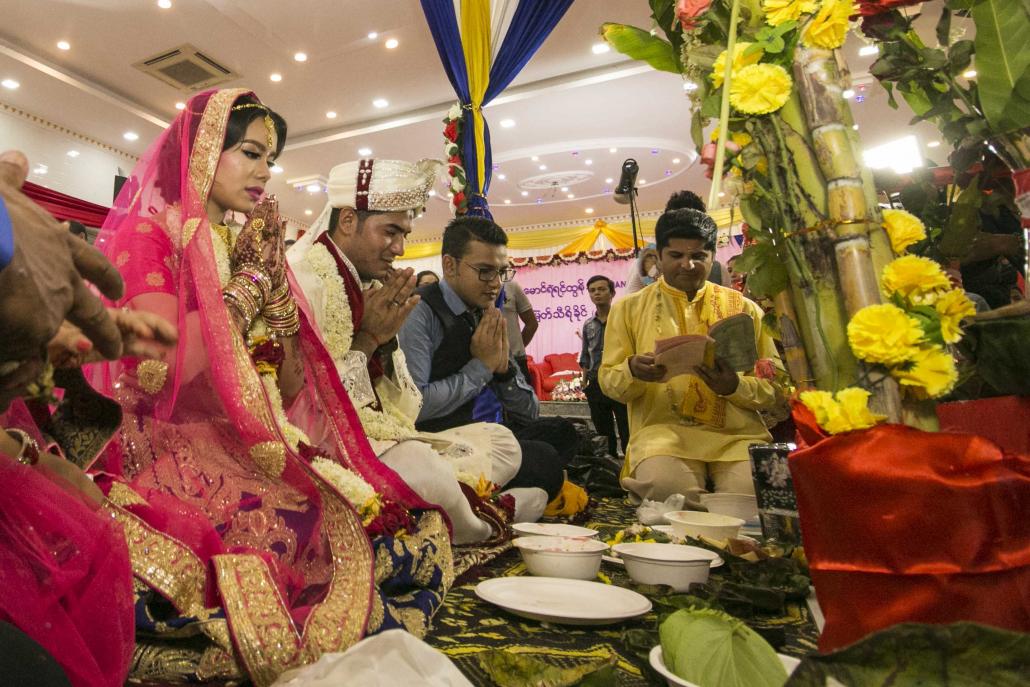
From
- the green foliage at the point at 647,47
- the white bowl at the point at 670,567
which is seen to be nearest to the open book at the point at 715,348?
the white bowl at the point at 670,567

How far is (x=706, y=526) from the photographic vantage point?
173 centimetres

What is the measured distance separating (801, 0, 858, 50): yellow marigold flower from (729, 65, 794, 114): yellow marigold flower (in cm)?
6

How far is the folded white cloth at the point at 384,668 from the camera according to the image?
2.73 feet

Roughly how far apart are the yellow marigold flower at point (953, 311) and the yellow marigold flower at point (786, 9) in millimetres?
395

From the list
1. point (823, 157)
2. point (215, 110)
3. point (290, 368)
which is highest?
point (215, 110)

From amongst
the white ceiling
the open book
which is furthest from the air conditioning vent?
the open book

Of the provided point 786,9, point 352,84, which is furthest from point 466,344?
point 352,84

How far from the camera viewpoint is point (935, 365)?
2.40 feet

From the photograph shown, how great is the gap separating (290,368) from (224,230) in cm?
37

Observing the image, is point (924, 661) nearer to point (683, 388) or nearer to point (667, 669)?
point (667, 669)

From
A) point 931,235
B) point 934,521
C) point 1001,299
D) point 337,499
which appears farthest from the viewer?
point 1001,299

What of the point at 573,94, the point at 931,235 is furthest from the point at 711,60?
the point at 573,94

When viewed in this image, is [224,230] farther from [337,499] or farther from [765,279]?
[765,279]

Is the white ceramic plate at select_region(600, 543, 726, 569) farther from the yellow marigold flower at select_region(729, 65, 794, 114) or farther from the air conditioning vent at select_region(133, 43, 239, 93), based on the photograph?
the air conditioning vent at select_region(133, 43, 239, 93)
